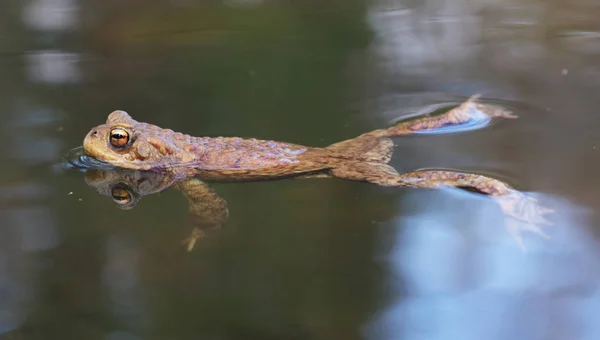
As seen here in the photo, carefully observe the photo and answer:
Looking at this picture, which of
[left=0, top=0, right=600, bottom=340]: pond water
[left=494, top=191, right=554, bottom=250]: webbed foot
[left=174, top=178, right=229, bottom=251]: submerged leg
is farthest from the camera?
[left=174, top=178, right=229, bottom=251]: submerged leg

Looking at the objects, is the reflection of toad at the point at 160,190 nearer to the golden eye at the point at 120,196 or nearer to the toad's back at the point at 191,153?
the golden eye at the point at 120,196

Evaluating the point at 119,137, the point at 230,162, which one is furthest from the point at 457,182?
the point at 119,137

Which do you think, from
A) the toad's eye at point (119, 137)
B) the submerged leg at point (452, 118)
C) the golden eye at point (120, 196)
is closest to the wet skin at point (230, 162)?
the toad's eye at point (119, 137)

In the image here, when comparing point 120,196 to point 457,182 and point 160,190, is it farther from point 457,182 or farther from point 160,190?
point 457,182

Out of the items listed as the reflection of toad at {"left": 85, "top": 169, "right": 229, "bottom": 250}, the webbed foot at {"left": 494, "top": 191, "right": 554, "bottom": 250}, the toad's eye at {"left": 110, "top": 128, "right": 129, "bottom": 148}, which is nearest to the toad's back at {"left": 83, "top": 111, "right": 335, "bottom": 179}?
the toad's eye at {"left": 110, "top": 128, "right": 129, "bottom": 148}

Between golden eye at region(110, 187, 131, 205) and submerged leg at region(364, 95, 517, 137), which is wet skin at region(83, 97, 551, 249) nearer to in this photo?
golden eye at region(110, 187, 131, 205)

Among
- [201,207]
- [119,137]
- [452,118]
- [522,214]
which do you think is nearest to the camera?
[522,214]

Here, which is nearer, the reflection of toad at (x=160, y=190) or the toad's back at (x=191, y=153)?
the reflection of toad at (x=160, y=190)

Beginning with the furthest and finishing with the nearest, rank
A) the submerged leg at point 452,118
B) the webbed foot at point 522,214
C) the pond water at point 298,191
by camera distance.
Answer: the submerged leg at point 452,118
the webbed foot at point 522,214
the pond water at point 298,191
